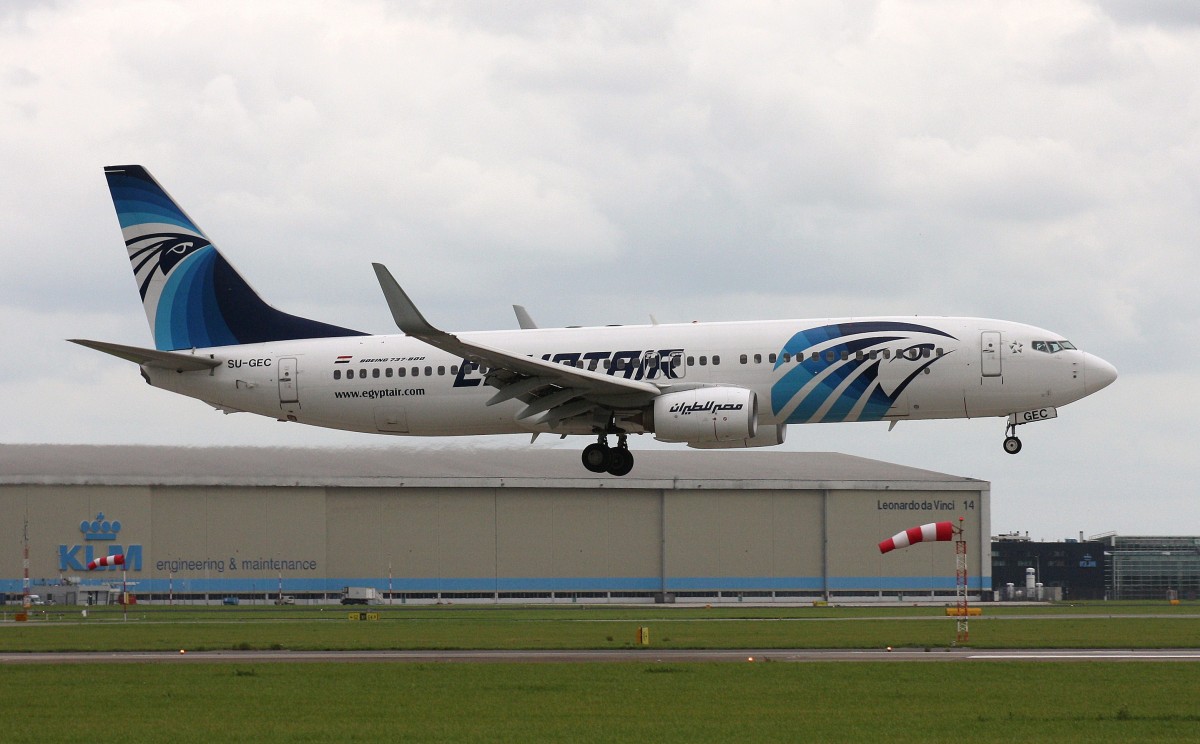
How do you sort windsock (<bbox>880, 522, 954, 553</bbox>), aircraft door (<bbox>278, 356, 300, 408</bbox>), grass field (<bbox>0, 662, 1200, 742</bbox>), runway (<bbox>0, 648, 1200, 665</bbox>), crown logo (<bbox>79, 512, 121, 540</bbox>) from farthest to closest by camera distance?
crown logo (<bbox>79, 512, 121, 540</bbox>) < aircraft door (<bbox>278, 356, 300, 408</bbox>) < windsock (<bbox>880, 522, 954, 553</bbox>) < runway (<bbox>0, 648, 1200, 665</bbox>) < grass field (<bbox>0, 662, 1200, 742</bbox>)

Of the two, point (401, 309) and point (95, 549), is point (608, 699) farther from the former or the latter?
point (95, 549)

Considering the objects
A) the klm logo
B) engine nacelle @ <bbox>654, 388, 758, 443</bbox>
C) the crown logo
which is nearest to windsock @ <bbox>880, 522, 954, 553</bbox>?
engine nacelle @ <bbox>654, 388, 758, 443</bbox>

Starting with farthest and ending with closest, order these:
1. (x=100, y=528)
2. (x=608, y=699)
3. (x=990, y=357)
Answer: (x=100, y=528)
(x=990, y=357)
(x=608, y=699)

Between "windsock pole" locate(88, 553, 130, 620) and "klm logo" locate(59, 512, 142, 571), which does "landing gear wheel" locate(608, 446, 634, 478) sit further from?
"klm logo" locate(59, 512, 142, 571)

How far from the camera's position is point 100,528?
101 metres

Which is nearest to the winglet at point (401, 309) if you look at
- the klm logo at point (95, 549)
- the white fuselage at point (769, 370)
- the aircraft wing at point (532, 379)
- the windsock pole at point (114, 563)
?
the aircraft wing at point (532, 379)

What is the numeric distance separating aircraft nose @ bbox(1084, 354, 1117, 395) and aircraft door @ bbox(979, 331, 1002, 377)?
269 centimetres

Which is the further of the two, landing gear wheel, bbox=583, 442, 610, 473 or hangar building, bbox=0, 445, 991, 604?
hangar building, bbox=0, 445, 991, 604

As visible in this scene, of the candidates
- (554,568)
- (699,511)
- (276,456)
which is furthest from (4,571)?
(699,511)

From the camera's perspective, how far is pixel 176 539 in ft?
334

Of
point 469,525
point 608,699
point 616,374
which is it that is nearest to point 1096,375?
point 616,374

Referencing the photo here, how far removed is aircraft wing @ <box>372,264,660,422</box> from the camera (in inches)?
1724

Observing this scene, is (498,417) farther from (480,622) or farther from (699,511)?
(699,511)

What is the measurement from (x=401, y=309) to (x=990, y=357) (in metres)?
16.9
